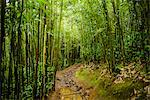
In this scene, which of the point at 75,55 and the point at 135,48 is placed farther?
the point at 75,55

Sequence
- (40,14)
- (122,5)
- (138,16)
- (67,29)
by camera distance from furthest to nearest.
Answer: (67,29), (122,5), (40,14), (138,16)

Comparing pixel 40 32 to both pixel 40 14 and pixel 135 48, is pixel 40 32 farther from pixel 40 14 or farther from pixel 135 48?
pixel 135 48

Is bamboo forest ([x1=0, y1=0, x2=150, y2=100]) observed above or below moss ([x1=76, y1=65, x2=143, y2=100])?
above

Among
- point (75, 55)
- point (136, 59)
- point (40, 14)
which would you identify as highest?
point (40, 14)

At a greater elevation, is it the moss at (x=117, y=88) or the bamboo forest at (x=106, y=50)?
the bamboo forest at (x=106, y=50)

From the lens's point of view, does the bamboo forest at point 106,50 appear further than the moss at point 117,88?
No

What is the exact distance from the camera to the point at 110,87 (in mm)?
8367

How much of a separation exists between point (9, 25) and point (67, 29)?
57.7 ft

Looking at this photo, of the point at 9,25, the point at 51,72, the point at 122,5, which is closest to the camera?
the point at 9,25

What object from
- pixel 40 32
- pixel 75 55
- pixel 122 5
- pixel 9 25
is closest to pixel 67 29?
pixel 75 55

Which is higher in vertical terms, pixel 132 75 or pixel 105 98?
pixel 132 75

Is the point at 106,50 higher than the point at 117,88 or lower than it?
higher

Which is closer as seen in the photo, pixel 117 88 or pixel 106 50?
pixel 117 88

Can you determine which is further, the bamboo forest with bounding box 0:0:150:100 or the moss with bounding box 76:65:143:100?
the moss with bounding box 76:65:143:100
